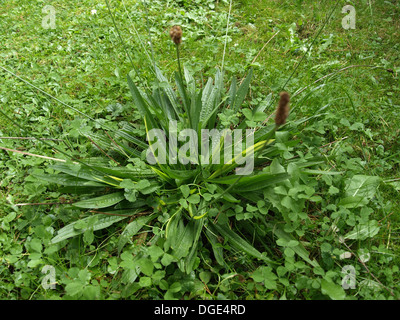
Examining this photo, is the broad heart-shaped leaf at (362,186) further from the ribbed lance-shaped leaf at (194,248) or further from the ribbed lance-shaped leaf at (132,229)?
the ribbed lance-shaped leaf at (132,229)

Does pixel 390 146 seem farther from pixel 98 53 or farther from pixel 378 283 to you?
pixel 98 53

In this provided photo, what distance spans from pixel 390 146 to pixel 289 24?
166 centimetres

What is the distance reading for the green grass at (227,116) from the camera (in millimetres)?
1524

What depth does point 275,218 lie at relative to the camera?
173 cm

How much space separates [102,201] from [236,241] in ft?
2.55

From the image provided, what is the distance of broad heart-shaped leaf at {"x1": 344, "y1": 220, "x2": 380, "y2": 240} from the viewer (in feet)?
5.28

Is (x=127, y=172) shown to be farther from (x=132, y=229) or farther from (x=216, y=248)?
(x=216, y=248)

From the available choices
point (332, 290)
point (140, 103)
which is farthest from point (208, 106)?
point (332, 290)

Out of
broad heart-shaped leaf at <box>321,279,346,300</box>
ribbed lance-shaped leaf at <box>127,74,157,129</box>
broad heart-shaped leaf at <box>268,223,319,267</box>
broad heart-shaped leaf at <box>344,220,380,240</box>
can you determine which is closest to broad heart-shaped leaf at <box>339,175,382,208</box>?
broad heart-shaped leaf at <box>344,220,380,240</box>

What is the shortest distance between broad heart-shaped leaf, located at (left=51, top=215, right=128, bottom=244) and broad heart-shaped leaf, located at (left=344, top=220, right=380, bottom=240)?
4.14ft

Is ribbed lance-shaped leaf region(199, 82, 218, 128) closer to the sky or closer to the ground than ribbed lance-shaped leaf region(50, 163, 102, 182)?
closer to the sky

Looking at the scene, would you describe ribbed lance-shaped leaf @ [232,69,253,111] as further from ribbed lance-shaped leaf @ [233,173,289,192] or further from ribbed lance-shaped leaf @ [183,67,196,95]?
ribbed lance-shaped leaf @ [233,173,289,192]

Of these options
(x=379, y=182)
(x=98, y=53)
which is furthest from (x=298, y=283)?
(x=98, y=53)
